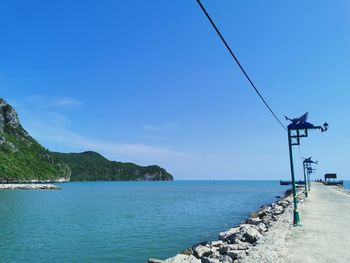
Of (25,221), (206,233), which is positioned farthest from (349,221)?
(25,221)

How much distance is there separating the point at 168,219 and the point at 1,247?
21.6m

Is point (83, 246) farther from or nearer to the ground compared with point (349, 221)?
nearer to the ground

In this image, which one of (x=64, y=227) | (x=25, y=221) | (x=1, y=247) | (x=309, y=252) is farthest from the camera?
(x=25, y=221)

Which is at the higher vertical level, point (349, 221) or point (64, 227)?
point (349, 221)

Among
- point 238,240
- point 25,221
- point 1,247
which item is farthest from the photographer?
point 25,221

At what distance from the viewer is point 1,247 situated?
27.2m

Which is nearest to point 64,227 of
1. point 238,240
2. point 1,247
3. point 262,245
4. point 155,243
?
point 1,247

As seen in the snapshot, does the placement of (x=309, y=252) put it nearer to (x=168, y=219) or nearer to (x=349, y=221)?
(x=349, y=221)

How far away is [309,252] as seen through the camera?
14000 mm

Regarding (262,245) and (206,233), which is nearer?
(262,245)

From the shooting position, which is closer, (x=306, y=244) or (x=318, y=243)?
(x=306, y=244)

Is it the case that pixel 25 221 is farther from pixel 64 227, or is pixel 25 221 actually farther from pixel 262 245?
pixel 262 245

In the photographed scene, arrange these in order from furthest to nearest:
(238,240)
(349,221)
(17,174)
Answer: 1. (17,174)
2. (349,221)
3. (238,240)

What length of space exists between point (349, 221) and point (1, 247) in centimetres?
2542
